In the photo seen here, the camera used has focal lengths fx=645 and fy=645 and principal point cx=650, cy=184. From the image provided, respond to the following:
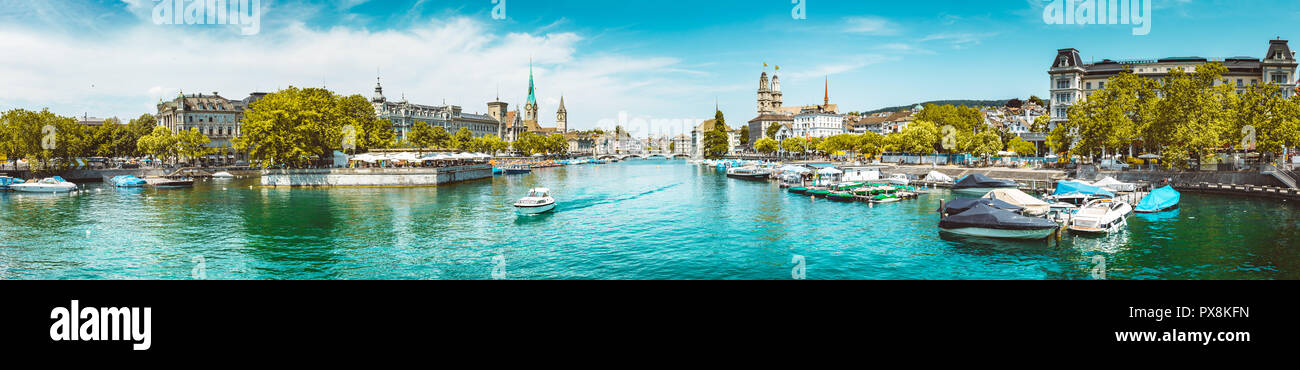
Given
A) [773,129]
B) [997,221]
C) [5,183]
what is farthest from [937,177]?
[773,129]

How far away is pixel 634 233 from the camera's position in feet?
96.8

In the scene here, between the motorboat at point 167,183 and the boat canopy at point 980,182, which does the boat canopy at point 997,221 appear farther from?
the motorboat at point 167,183

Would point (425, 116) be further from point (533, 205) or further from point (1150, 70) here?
point (1150, 70)

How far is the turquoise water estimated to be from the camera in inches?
829

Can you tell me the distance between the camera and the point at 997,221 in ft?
83.2

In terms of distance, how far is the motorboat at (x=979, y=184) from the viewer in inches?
2068

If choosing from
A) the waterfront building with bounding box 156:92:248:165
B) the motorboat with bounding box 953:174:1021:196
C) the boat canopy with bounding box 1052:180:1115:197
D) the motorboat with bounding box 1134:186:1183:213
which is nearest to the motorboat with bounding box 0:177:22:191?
the waterfront building with bounding box 156:92:248:165

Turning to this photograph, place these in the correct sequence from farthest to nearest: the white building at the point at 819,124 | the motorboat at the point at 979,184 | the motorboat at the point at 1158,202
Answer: the white building at the point at 819,124 → the motorboat at the point at 979,184 → the motorboat at the point at 1158,202

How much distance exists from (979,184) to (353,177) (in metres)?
54.7

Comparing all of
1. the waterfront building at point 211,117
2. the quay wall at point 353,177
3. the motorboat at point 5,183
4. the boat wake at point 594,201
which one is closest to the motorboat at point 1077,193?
the boat wake at point 594,201

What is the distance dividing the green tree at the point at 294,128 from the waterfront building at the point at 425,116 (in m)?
61.9
